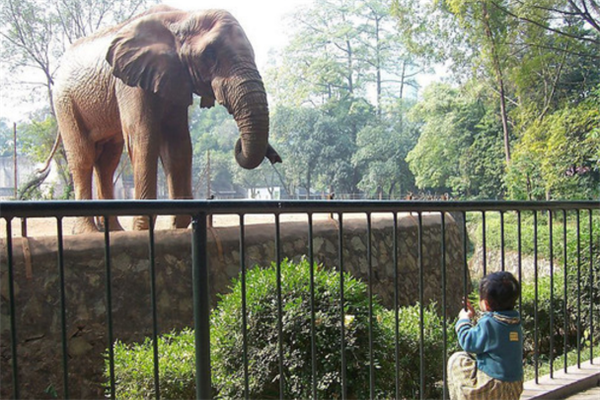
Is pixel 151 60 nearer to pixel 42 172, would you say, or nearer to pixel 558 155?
pixel 42 172

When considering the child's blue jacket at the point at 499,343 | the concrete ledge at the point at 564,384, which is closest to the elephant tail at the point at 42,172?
the concrete ledge at the point at 564,384

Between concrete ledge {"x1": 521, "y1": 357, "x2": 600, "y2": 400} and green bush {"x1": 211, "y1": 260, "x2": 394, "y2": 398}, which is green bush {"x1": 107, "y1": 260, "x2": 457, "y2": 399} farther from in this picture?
concrete ledge {"x1": 521, "y1": 357, "x2": 600, "y2": 400}

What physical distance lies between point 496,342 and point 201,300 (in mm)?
1214

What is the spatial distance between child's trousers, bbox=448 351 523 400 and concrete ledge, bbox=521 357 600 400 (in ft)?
3.82

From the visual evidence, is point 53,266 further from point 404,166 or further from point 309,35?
point 309,35

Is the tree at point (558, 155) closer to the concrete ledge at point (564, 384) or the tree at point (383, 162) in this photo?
the concrete ledge at point (564, 384)

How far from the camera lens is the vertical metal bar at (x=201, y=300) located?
2.07 meters

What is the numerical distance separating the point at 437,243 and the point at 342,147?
28209mm

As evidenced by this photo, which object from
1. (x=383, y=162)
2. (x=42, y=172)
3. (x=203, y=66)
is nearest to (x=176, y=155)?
(x=203, y=66)

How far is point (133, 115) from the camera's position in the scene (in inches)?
251

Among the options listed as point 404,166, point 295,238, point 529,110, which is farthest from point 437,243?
point 404,166

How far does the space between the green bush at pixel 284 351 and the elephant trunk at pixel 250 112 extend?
264 centimetres

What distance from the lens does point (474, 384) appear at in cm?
236

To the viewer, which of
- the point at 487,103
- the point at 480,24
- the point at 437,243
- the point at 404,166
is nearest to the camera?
the point at 437,243
